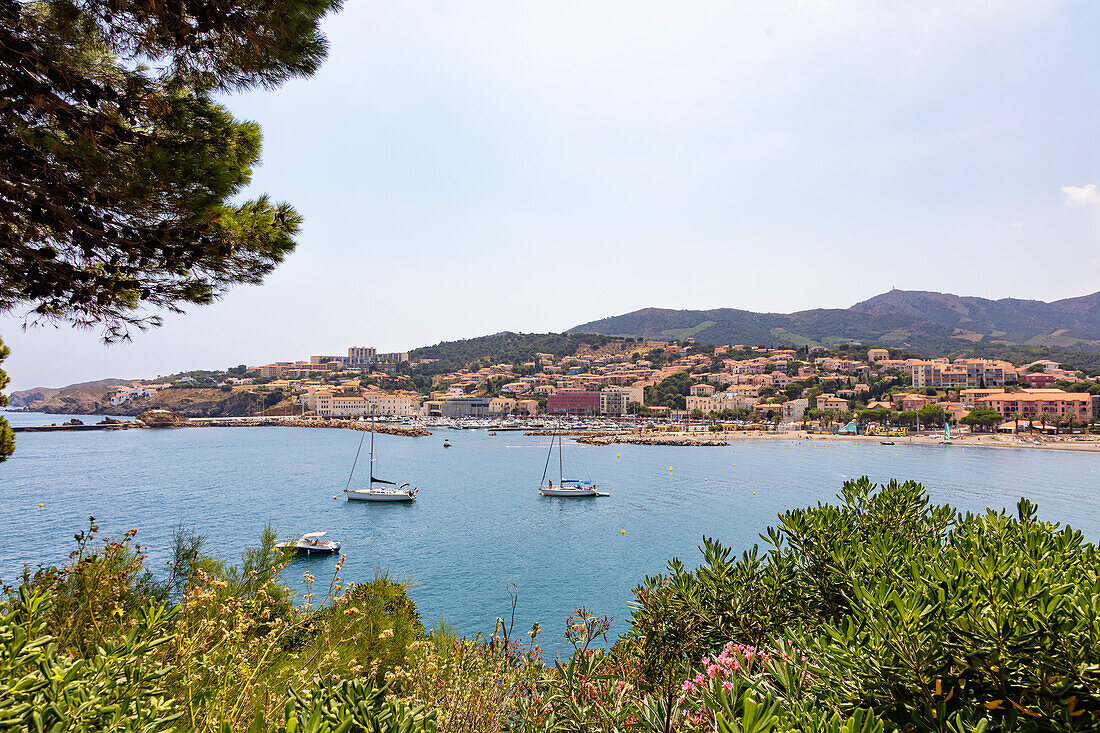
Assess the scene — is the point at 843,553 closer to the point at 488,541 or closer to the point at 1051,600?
the point at 1051,600

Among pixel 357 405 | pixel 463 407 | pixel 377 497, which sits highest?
pixel 357 405

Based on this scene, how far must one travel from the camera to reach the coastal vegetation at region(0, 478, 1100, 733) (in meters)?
1.17

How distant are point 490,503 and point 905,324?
162933 mm

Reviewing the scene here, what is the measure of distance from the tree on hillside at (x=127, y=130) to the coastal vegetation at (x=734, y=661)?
1.92 metres

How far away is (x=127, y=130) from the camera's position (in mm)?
3082

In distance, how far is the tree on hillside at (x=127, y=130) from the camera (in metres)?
2.92

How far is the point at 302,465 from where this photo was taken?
1389 inches

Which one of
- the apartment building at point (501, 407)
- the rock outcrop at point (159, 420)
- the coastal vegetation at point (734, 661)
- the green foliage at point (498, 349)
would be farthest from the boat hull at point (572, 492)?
the green foliage at point (498, 349)

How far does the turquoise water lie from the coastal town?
18.9 m

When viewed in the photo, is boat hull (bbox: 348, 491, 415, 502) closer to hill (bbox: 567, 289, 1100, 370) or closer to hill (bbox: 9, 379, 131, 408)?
hill (bbox: 9, 379, 131, 408)

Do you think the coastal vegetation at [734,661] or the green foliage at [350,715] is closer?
the green foliage at [350,715]

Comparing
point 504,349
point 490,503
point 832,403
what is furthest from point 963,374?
point 504,349

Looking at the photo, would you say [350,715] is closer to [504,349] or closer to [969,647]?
[969,647]

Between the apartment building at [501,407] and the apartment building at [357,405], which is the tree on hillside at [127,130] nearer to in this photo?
the apartment building at [501,407]
